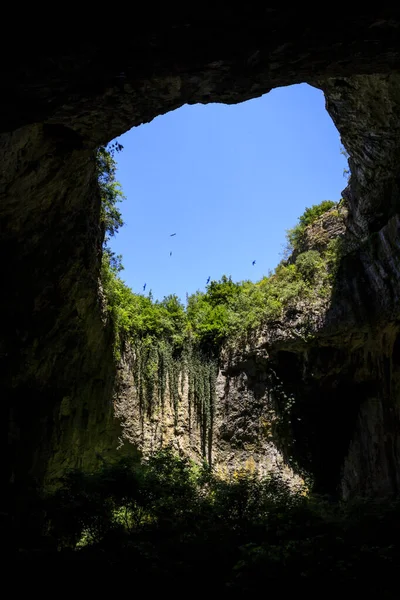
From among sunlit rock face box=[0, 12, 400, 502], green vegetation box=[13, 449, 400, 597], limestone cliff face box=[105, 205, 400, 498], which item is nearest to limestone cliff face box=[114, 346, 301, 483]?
limestone cliff face box=[105, 205, 400, 498]

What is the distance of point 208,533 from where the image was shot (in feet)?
21.3

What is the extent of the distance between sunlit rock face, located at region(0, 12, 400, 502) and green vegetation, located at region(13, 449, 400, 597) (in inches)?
132

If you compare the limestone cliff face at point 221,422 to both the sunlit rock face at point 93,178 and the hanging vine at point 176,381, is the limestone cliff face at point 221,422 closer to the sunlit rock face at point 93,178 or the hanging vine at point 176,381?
the hanging vine at point 176,381

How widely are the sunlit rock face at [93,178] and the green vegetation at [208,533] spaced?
3.36m

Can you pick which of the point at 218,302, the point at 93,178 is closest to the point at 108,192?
the point at 93,178

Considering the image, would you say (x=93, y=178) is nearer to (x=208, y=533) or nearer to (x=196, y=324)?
(x=208, y=533)

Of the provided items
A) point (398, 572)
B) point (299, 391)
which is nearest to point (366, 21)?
point (398, 572)

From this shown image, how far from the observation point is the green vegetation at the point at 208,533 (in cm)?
481

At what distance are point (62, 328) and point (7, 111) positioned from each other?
6.84 metres

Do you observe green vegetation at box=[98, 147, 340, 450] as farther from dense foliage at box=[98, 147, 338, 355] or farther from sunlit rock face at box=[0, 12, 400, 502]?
sunlit rock face at box=[0, 12, 400, 502]

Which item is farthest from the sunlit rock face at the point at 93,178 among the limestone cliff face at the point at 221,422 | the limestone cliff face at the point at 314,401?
the limestone cliff face at the point at 221,422

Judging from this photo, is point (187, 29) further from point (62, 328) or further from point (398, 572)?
point (62, 328)

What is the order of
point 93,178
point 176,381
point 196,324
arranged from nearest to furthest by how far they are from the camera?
point 93,178
point 176,381
point 196,324

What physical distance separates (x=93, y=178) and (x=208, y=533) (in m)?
6.59
